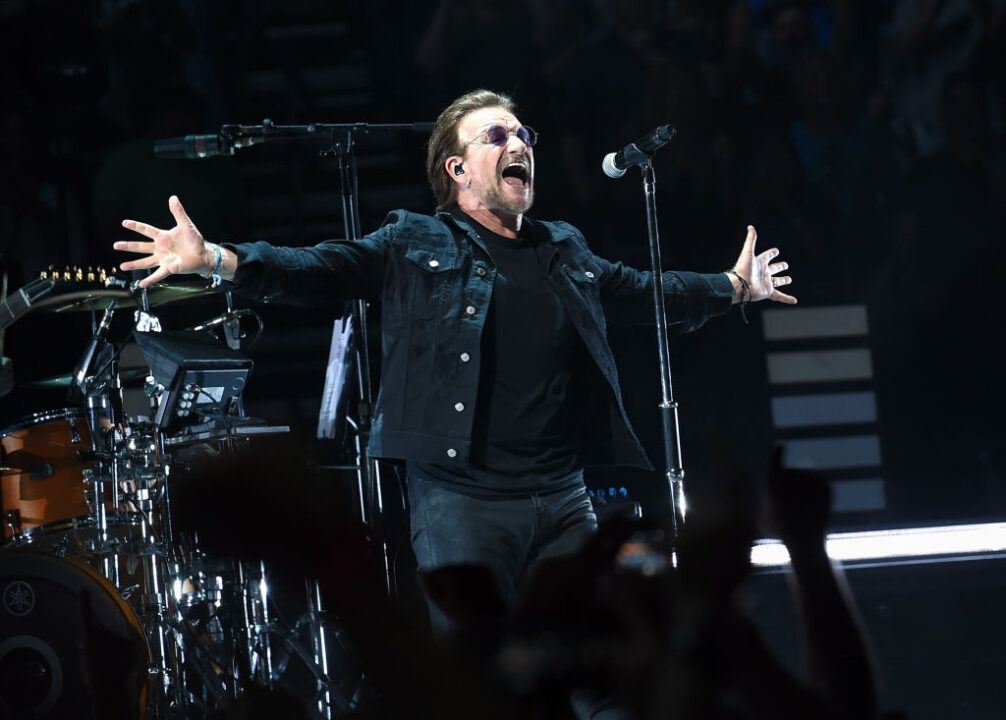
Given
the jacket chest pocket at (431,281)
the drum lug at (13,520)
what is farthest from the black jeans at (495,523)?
the drum lug at (13,520)

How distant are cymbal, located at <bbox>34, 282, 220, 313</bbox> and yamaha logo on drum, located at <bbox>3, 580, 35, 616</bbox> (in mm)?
781

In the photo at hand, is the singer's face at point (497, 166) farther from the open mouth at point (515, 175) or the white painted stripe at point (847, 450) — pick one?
the white painted stripe at point (847, 450)

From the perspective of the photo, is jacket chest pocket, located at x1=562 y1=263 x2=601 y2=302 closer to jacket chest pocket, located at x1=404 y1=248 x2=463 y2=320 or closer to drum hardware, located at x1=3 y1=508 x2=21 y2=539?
jacket chest pocket, located at x1=404 y1=248 x2=463 y2=320

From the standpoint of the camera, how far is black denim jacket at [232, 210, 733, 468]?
2422 millimetres

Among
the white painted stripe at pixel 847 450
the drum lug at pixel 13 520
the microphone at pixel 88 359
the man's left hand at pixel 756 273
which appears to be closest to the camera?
the man's left hand at pixel 756 273

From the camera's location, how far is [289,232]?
16.1 feet

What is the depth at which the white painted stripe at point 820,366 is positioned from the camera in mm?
5145

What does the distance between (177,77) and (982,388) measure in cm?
402

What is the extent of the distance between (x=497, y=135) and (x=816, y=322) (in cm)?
293

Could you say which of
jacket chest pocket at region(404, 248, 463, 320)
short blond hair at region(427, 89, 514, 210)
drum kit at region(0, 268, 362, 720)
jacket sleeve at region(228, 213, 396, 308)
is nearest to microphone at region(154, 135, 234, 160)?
drum kit at region(0, 268, 362, 720)

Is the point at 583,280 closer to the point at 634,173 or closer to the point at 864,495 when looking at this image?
the point at 634,173

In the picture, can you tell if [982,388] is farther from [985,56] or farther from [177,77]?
[177,77]

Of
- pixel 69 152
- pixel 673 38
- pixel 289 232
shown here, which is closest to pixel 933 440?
pixel 673 38

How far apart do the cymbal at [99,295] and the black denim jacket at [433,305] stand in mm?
1058
